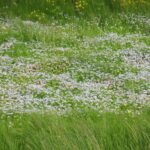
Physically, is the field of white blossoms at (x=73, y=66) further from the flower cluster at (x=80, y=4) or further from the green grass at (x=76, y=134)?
the green grass at (x=76, y=134)

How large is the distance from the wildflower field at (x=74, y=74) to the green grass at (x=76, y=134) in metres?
0.02

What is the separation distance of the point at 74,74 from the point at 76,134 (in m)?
5.67

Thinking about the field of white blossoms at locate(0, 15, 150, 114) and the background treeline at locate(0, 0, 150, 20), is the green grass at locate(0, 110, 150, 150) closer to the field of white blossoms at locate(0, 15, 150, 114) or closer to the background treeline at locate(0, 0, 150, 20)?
the field of white blossoms at locate(0, 15, 150, 114)

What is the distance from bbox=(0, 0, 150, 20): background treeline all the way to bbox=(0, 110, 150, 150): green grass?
11777 millimetres

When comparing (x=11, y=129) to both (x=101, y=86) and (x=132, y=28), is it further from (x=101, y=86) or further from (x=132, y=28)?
(x=132, y=28)

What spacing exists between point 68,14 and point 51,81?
8.32 metres

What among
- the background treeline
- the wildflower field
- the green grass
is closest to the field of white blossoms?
the wildflower field

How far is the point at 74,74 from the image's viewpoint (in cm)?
1471

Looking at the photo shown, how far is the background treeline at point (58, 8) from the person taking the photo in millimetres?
21703

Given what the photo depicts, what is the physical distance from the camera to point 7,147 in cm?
920

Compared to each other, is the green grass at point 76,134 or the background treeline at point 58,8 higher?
the green grass at point 76,134

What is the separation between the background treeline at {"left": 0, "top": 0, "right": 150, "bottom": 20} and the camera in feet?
71.2

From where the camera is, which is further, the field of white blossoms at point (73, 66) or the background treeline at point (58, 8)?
the background treeline at point (58, 8)

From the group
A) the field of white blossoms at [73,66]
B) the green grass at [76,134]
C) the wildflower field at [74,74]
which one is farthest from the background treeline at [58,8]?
the green grass at [76,134]
